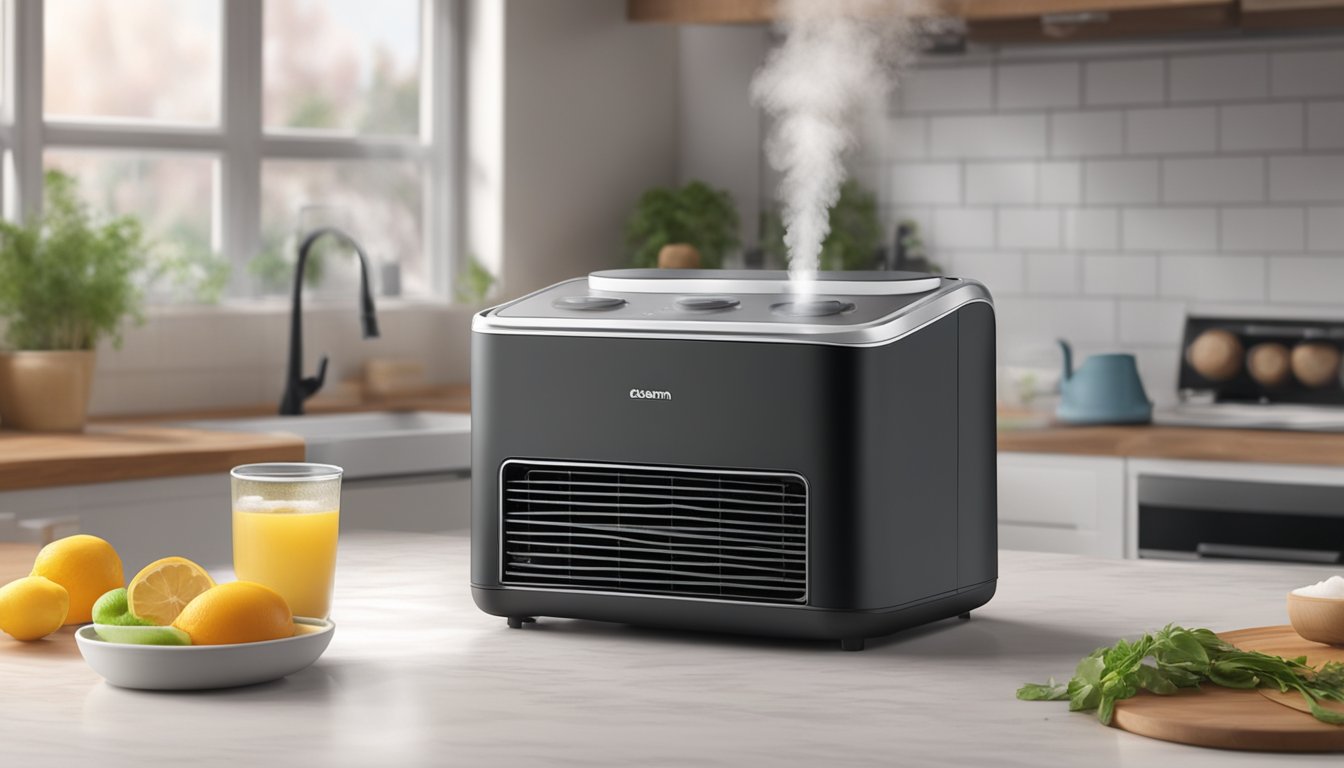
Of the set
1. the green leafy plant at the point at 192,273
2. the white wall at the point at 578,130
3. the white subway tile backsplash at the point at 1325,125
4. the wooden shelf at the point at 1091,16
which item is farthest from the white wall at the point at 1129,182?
the green leafy plant at the point at 192,273

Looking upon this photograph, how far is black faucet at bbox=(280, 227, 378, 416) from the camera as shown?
11.2 ft

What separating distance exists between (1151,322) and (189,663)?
118 inches

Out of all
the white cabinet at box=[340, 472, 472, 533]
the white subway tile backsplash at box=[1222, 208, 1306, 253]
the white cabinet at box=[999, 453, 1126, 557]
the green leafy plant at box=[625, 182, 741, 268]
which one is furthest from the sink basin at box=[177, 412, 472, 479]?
the white subway tile backsplash at box=[1222, 208, 1306, 253]

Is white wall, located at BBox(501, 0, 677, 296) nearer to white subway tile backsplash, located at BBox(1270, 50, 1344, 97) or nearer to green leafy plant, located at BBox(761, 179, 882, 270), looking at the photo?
green leafy plant, located at BBox(761, 179, 882, 270)

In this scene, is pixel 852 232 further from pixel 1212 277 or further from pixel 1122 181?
pixel 1212 277

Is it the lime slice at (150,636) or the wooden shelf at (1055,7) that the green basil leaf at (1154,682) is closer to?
the lime slice at (150,636)

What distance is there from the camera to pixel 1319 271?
358cm

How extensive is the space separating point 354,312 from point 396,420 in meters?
0.28

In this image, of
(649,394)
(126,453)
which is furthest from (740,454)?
(126,453)

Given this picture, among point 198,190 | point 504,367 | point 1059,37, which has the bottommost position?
point 504,367

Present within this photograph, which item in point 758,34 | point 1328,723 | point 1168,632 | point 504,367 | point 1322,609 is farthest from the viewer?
point 758,34

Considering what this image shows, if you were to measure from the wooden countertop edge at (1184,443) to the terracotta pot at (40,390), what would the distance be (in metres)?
1.62

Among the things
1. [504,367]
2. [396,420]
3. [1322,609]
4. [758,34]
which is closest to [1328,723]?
[1322,609]

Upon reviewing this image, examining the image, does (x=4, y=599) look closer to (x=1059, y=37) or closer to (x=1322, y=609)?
(x=1322, y=609)
